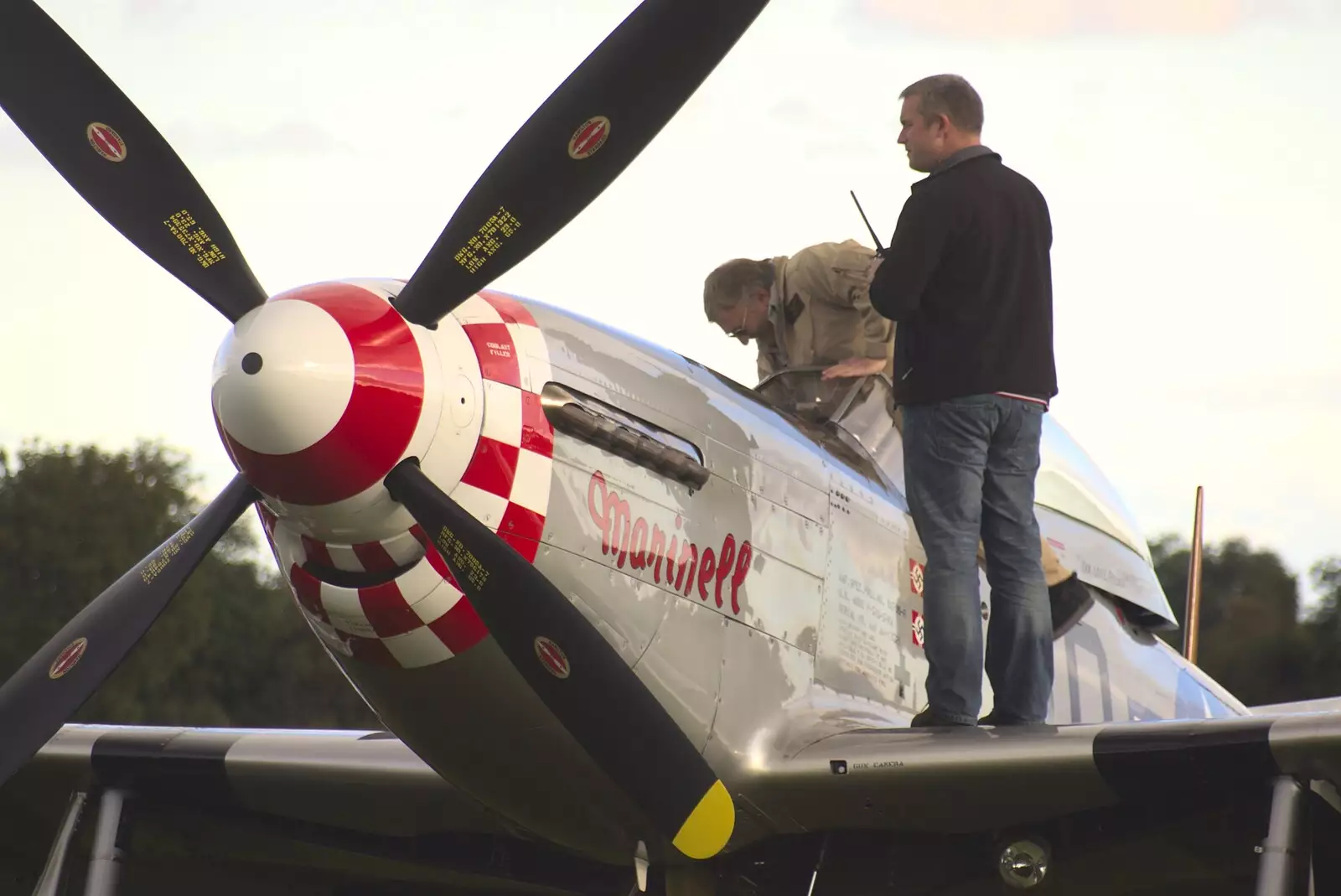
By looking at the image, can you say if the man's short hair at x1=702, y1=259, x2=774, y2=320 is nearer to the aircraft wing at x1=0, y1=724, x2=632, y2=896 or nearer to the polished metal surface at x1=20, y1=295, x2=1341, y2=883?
the polished metal surface at x1=20, y1=295, x2=1341, y2=883

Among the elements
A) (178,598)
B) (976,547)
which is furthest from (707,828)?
(178,598)

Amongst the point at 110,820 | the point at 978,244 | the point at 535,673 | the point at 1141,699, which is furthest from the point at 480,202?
the point at 1141,699

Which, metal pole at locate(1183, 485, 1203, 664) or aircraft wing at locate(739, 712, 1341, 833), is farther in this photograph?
metal pole at locate(1183, 485, 1203, 664)

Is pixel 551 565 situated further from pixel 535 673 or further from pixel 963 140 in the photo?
pixel 963 140

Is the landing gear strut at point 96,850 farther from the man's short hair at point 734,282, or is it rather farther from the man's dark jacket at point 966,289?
the man's dark jacket at point 966,289

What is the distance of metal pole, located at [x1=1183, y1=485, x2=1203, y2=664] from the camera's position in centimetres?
903

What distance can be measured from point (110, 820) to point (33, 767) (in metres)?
0.41

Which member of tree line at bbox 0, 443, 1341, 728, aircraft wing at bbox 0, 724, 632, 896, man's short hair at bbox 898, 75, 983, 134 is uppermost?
man's short hair at bbox 898, 75, 983, 134

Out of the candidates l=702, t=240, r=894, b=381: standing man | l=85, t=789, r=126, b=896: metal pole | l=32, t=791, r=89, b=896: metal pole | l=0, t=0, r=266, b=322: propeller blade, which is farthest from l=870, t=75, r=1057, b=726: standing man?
l=32, t=791, r=89, b=896: metal pole

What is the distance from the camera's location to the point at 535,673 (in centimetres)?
480

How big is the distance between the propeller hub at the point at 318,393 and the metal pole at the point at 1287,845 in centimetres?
263

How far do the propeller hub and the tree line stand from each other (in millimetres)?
28442

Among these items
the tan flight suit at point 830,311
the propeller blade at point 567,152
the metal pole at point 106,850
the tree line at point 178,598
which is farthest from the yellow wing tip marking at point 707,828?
the tree line at point 178,598

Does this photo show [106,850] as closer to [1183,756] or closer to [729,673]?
[729,673]
